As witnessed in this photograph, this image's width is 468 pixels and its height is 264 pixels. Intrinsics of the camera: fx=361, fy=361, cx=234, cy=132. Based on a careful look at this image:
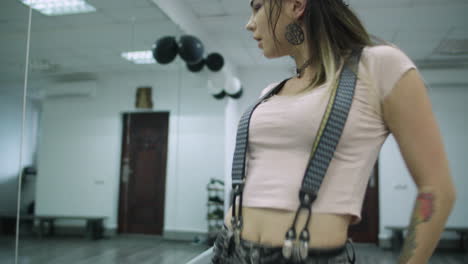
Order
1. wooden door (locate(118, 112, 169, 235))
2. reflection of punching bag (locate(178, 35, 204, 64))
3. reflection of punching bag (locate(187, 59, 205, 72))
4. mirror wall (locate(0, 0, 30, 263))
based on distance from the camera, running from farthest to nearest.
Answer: reflection of punching bag (locate(187, 59, 205, 72)) → reflection of punching bag (locate(178, 35, 204, 64)) → wooden door (locate(118, 112, 169, 235)) → mirror wall (locate(0, 0, 30, 263))

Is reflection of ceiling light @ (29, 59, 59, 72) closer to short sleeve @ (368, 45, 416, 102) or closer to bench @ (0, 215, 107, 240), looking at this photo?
bench @ (0, 215, 107, 240)

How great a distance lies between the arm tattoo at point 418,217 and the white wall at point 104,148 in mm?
1961

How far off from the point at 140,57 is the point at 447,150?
506 cm

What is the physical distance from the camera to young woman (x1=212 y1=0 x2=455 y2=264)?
510mm

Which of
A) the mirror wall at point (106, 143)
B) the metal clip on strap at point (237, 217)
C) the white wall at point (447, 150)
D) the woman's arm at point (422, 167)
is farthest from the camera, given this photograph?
the white wall at point (447, 150)

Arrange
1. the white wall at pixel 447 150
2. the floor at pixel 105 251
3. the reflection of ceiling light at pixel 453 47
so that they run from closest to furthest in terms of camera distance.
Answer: the floor at pixel 105 251
the reflection of ceiling light at pixel 453 47
the white wall at pixel 447 150

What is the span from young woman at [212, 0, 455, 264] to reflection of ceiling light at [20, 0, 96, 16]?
1879 mm

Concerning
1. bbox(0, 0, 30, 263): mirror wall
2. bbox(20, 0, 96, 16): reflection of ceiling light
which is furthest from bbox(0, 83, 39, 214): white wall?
bbox(20, 0, 96, 16): reflection of ceiling light

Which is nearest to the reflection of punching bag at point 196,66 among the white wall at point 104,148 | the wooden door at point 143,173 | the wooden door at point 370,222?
the white wall at point 104,148

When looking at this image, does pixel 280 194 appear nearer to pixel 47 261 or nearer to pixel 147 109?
pixel 47 261

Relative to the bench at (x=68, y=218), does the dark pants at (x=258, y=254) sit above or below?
above

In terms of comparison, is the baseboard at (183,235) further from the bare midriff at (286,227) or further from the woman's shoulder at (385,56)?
the woman's shoulder at (385,56)

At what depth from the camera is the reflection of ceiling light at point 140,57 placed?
3141 millimetres

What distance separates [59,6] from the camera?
90.9 inches
